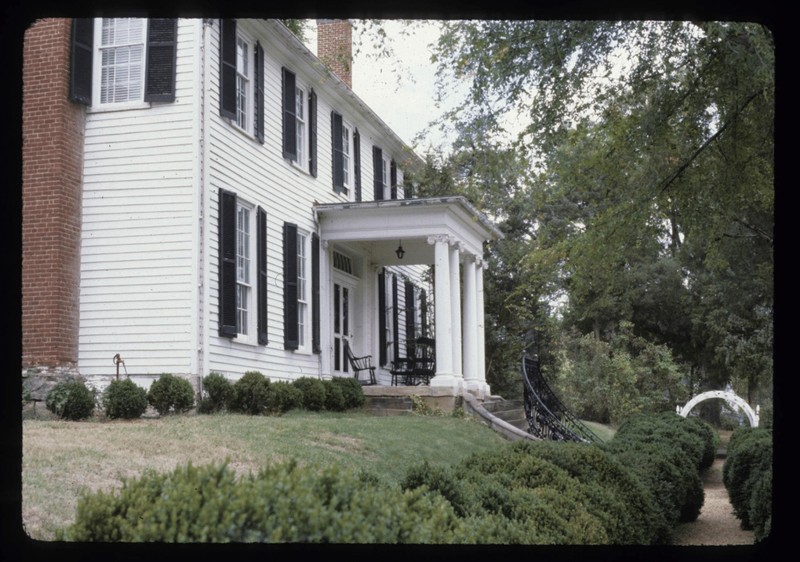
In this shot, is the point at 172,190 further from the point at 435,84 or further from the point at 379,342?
the point at 379,342

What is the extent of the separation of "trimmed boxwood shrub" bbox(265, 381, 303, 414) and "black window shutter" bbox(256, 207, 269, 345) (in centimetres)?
74

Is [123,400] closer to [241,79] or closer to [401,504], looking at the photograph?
[241,79]

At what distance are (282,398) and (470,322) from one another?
551 centimetres

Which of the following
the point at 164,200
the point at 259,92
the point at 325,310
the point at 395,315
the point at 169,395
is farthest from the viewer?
the point at 395,315

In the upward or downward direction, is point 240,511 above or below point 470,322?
below

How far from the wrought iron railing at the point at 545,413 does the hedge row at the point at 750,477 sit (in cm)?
297

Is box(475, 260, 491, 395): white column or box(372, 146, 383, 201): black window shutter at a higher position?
box(372, 146, 383, 201): black window shutter

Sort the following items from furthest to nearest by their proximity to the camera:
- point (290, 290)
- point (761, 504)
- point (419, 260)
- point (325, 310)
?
point (419, 260) → point (325, 310) → point (290, 290) → point (761, 504)

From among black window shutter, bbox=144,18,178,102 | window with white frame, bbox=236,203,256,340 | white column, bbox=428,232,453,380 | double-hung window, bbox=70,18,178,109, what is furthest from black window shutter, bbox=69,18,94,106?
white column, bbox=428,232,453,380

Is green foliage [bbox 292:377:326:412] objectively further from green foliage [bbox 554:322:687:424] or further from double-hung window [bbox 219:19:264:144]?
green foliage [bbox 554:322:687:424]

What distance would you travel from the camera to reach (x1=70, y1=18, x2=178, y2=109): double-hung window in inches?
405

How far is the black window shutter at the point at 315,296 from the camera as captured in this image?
13828 mm

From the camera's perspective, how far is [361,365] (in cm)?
1592

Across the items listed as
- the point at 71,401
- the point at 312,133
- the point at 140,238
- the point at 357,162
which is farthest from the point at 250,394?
the point at 357,162
